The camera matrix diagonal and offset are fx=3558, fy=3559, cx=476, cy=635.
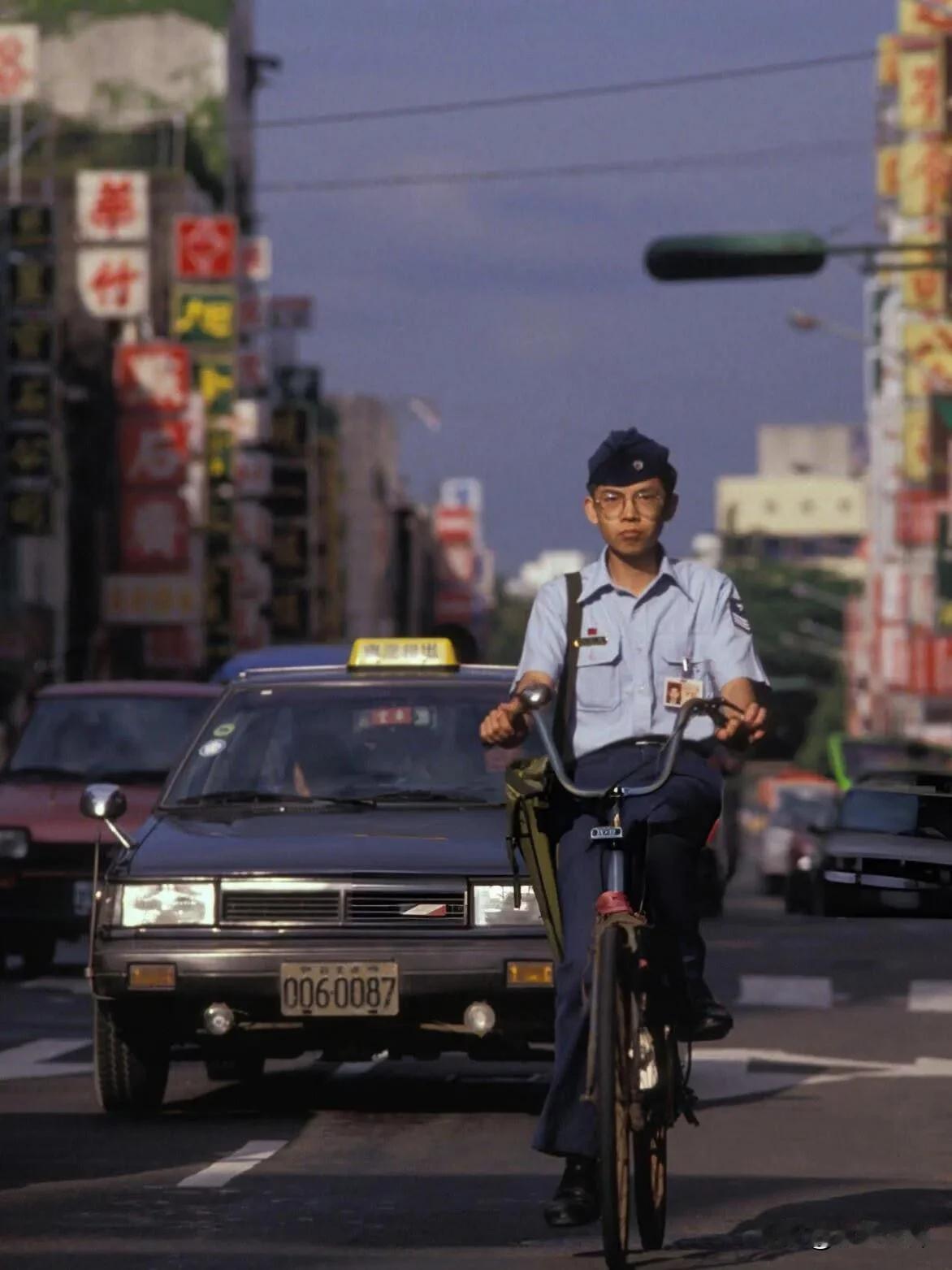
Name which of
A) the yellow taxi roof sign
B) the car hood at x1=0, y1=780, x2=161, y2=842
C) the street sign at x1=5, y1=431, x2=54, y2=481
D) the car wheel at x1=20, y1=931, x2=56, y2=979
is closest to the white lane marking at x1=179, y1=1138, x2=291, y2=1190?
the yellow taxi roof sign

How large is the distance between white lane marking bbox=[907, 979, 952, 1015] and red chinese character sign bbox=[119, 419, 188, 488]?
45.7 meters

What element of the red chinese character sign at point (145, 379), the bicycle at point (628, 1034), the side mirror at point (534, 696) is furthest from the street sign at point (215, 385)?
the side mirror at point (534, 696)

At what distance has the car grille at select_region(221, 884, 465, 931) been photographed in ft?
38.0

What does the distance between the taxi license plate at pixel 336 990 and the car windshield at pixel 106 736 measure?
8.68 meters

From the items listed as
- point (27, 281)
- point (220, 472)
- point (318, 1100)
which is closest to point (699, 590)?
point (318, 1100)

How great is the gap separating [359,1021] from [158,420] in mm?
55521

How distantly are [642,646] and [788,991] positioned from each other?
1241 cm

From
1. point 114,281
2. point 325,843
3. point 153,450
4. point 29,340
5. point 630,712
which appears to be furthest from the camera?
point 114,281

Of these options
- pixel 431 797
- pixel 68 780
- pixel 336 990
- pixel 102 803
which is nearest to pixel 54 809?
pixel 68 780

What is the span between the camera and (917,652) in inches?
3209

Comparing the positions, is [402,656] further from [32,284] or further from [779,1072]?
[32,284]

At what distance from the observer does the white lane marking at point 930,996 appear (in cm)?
1869

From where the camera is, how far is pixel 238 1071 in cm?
1381

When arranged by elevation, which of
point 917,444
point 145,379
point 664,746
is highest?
point 145,379
